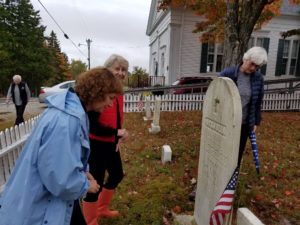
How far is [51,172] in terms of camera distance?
4.86 ft

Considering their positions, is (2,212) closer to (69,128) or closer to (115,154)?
(69,128)

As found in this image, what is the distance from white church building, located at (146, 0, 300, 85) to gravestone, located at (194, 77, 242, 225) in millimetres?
13490

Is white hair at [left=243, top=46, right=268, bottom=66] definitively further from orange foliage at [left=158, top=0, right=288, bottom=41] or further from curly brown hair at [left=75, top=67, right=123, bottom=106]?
orange foliage at [left=158, top=0, right=288, bottom=41]

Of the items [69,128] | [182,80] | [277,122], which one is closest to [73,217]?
[69,128]

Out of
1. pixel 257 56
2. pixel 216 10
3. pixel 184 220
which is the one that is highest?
pixel 216 10

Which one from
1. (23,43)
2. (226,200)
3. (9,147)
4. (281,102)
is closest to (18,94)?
(9,147)

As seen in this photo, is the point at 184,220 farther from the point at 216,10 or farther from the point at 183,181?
the point at 216,10

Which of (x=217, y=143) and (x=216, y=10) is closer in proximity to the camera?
(x=217, y=143)

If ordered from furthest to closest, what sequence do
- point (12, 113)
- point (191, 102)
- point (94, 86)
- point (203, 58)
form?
point (203, 58) → point (12, 113) → point (191, 102) → point (94, 86)

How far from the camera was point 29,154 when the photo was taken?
5.03 ft

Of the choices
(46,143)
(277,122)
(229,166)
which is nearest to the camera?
(46,143)

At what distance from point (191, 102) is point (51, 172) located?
11.1m

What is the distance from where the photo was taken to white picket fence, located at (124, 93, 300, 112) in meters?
12.0

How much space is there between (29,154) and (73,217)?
679 mm
